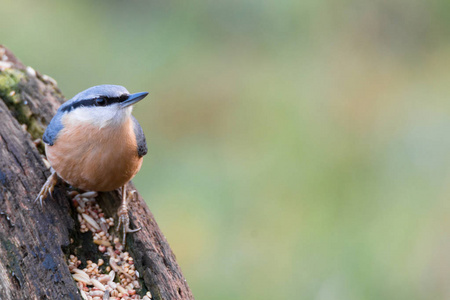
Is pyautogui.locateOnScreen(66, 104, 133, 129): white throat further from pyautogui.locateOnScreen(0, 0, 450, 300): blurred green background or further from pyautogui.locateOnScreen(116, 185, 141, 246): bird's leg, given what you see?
pyautogui.locateOnScreen(0, 0, 450, 300): blurred green background

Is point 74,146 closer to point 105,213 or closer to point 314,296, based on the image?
point 105,213

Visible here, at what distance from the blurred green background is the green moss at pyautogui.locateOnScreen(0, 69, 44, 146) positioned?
6.62ft

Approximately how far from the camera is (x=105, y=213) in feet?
9.48

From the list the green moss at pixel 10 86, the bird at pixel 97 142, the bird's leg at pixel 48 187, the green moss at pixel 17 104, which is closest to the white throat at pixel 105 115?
the bird at pixel 97 142

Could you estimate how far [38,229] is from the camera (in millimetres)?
2600

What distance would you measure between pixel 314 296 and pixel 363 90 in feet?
10.2

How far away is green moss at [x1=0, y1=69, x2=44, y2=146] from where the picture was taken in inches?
127

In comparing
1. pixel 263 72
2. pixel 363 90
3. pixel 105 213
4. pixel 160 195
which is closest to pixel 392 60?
pixel 363 90

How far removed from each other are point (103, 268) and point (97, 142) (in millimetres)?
621

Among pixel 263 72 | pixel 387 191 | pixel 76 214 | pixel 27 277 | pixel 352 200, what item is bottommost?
pixel 27 277

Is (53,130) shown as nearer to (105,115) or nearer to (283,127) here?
(105,115)

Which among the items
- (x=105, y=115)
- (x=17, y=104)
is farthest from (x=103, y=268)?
(x=17, y=104)

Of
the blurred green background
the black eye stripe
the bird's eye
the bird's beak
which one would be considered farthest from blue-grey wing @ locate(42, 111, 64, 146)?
the blurred green background

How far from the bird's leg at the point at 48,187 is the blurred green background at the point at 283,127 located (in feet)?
6.58
